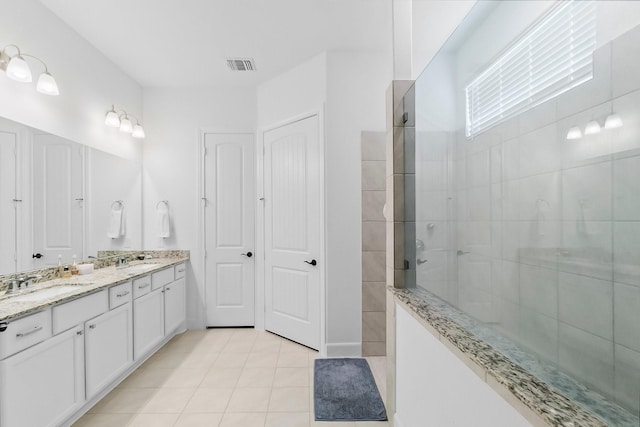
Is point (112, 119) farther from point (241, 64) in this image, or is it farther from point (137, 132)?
point (241, 64)

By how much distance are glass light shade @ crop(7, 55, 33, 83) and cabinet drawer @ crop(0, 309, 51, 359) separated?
1.47 meters

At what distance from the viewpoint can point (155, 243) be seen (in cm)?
364

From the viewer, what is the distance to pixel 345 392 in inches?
90.7

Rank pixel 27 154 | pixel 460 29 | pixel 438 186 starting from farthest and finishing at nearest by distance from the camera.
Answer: pixel 27 154 → pixel 438 186 → pixel 460 29

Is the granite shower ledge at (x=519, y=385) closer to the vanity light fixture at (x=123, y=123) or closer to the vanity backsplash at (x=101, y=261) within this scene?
the vanity backsplash at (x=101, y=261)

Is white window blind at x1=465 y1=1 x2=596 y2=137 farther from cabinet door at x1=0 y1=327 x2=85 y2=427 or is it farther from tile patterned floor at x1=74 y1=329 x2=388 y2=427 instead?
cabinet door at x1=0 y1=327 x2=85 y2=427

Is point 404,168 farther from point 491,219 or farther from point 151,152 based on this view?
point 151,152

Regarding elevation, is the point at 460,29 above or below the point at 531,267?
above

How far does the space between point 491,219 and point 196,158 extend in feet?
10.9

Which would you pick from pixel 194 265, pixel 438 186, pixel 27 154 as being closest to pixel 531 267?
pixel 438 186

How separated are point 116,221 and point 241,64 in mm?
2024

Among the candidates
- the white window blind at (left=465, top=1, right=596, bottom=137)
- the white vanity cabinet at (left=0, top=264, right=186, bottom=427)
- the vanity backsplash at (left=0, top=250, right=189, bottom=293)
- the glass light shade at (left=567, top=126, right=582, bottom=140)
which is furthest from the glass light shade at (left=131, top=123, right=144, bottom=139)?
the glass light shade at (left=567, top=126, right=582, bottom=140)

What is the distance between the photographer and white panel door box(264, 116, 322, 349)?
3057 mm

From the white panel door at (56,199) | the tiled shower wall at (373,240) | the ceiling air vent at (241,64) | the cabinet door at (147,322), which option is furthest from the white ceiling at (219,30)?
the cabinet door at (147,322)
